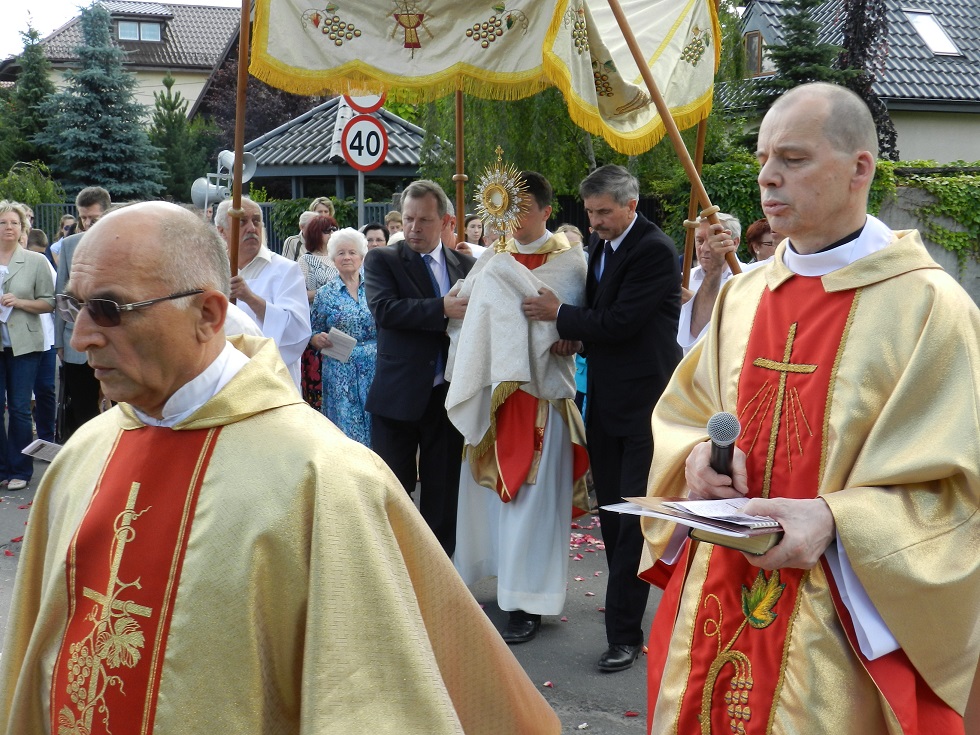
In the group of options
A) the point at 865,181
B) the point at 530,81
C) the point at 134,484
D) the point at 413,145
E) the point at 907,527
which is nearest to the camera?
the point at 134,484

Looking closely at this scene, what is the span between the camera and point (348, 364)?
680 cm

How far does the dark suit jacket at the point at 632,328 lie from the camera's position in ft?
16.5

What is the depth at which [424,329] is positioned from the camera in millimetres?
5711

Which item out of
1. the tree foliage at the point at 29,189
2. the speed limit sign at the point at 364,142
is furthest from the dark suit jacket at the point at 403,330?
the tree foliage at the point at 29,189

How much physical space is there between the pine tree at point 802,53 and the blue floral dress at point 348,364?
663 inches

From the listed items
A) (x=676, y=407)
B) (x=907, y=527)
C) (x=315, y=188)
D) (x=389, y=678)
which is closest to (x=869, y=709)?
(x=907, y=527)

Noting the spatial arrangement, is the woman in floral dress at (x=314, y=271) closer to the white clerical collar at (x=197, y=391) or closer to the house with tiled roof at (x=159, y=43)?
the white clerical collar at (x=197, y=391)

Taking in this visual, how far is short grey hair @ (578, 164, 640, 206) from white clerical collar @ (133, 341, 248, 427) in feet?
10.3

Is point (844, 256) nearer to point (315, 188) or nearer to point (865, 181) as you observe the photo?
point (865, 181)

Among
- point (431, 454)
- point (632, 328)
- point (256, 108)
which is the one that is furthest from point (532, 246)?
point (256, 108)

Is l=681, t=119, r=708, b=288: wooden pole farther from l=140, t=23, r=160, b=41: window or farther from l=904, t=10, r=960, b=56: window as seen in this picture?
l=140, t=23, r=160, b=41: window

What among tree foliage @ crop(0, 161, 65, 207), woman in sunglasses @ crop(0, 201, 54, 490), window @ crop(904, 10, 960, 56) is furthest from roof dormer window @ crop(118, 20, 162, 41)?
woman in sunglasses @ crop(0, 201, 54, 490)

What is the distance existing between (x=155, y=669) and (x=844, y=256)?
6.20 ft

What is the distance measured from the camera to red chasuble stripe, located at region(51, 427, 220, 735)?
203 centimetres
